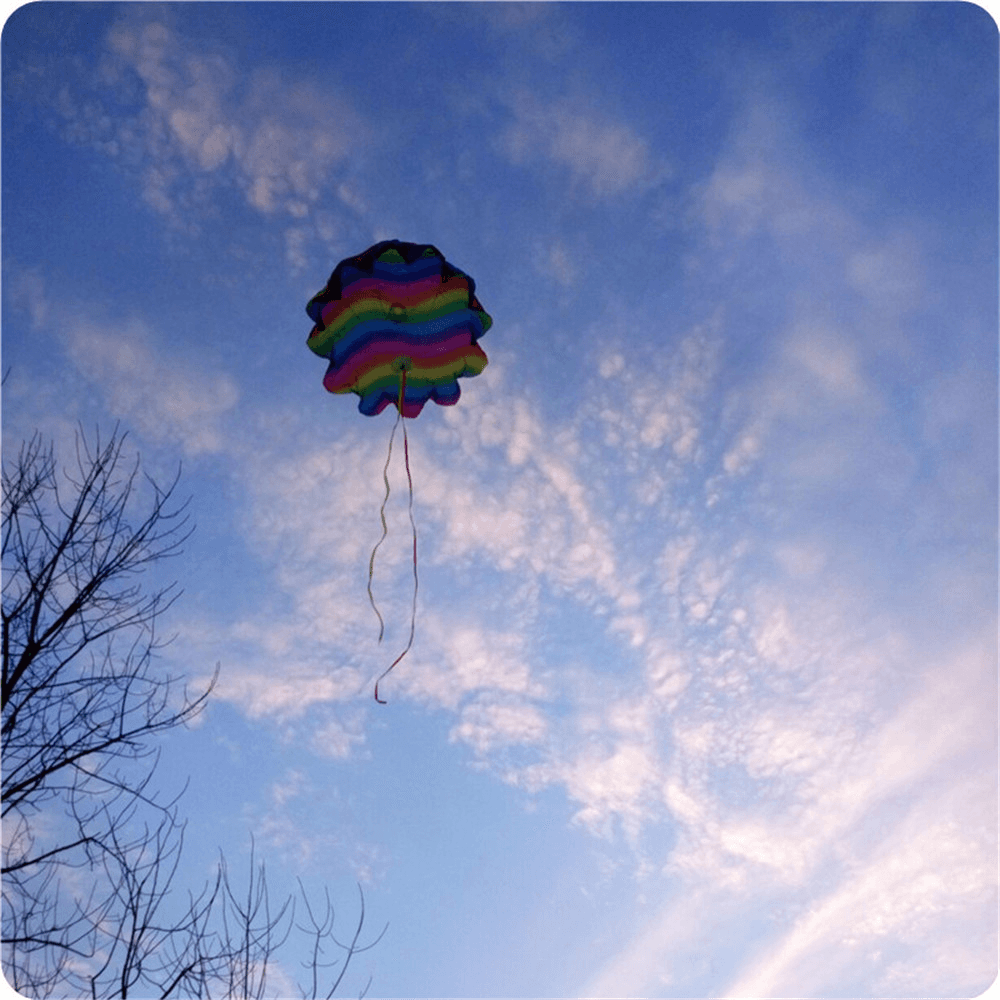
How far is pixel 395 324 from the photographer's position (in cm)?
840

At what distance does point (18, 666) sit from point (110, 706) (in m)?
0.60

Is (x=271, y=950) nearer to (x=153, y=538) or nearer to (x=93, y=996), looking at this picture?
(x=93, y=996)

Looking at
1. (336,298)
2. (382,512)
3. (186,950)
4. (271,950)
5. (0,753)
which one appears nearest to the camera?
(0,753)

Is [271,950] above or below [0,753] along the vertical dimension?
below

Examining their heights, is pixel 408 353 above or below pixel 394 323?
below

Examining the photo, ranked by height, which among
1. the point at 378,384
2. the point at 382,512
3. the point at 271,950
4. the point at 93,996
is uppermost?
the point at 378,384

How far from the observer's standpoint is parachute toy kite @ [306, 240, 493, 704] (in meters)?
8.25

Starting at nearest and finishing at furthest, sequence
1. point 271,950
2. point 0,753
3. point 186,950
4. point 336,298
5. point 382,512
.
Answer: point 0,753 → point 186,950 → point 271,950 → point 382,512 → point 336,298

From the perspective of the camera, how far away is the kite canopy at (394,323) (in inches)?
325

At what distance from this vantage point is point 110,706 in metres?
5.62

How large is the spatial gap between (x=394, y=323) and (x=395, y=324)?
0.04 feet

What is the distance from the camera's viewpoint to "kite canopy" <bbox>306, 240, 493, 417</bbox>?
325 inches

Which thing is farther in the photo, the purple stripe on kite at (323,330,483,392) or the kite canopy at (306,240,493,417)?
the purple stripe on kite at (323,330,483,392)

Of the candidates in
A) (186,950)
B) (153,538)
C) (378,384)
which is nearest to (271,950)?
(186,950)
